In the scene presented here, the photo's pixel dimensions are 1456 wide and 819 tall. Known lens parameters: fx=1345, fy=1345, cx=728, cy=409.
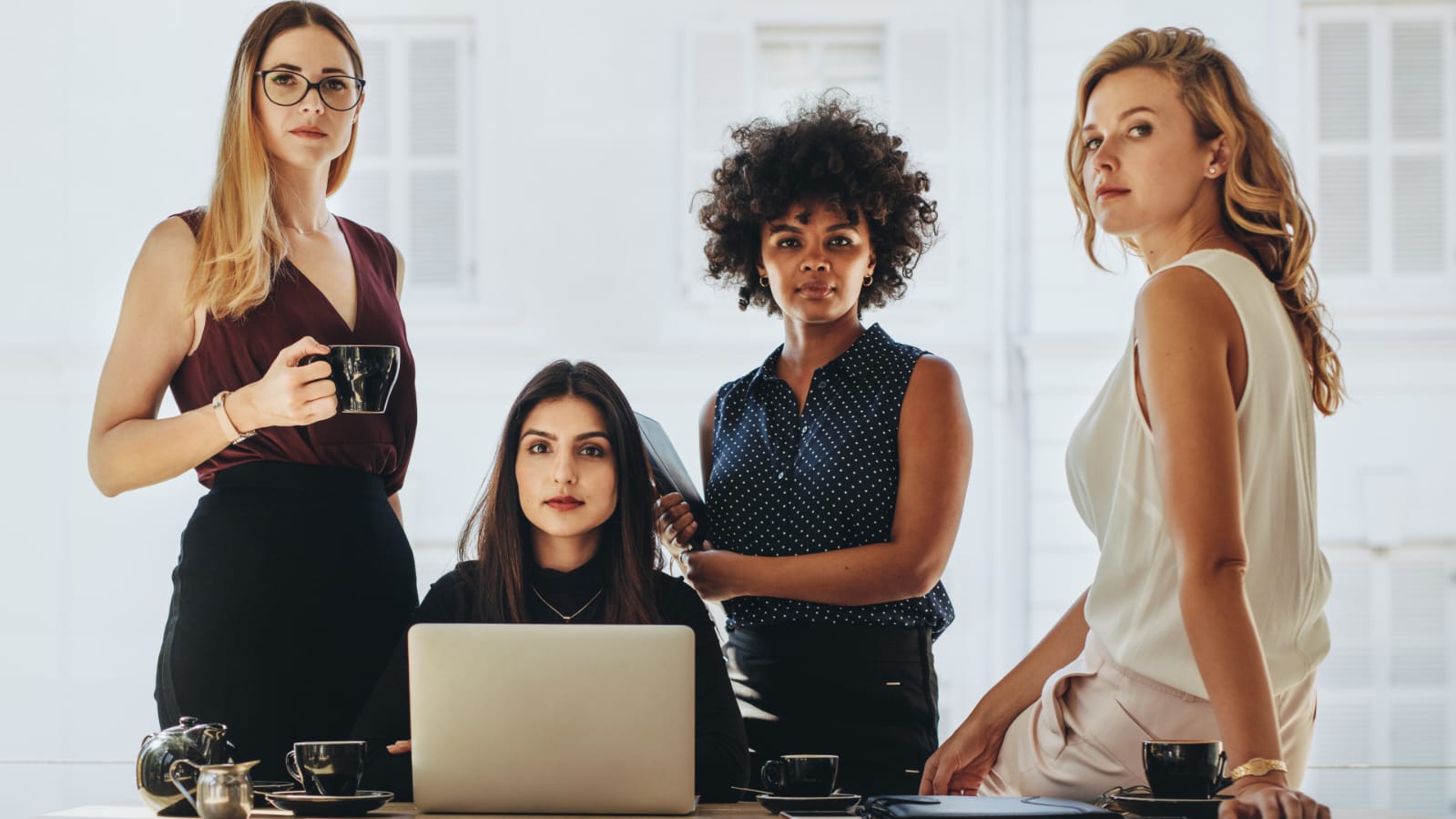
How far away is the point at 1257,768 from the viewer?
4.71ft

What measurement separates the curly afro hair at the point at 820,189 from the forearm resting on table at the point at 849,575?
643mm

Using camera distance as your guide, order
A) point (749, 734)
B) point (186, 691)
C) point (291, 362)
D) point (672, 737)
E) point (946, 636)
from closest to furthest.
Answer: point (672, 737), point (291, 362), point (186, 691), point (749, 734), point (946, 636)

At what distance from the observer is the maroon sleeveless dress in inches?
82.3

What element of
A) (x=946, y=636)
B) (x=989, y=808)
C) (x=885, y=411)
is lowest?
(x=946, y=636)

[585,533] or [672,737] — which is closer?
[672,737]

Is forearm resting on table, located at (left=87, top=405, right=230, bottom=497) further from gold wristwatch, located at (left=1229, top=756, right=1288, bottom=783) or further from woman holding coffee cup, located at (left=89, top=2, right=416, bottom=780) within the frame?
gold wristwatch, located at (left=1229, top=756, right=1288, bottom=783)

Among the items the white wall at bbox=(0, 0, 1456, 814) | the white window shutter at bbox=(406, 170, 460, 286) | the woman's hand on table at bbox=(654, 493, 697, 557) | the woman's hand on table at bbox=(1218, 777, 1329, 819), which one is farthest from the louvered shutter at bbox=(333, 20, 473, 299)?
the woman's hand on table at bbox=(1218, 777, 1329, 819)

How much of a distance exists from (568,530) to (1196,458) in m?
1.00

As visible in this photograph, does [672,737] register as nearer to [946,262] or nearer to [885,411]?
[885,411]

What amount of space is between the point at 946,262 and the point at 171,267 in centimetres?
462

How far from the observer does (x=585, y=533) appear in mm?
2197

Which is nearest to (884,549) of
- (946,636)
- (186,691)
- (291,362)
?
(291,362)

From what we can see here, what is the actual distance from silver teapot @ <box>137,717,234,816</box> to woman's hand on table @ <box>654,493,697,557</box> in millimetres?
864

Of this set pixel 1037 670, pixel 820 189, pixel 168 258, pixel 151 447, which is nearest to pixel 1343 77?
pixel 820 189
